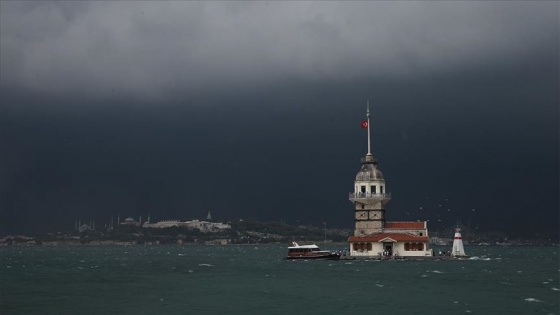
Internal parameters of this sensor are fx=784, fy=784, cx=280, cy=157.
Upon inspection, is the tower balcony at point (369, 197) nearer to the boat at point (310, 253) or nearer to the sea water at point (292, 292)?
the boat at point (310, 253)

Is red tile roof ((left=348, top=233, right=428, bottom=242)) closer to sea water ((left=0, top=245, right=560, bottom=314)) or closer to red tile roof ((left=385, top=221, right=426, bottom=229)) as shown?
red tile roof ((left=385, top=221, right=426, bottom=229))

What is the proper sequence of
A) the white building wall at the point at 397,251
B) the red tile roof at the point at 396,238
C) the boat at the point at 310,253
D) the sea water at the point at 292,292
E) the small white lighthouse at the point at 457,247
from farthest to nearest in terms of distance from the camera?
the boat at the point at 310,253 < the small white lighthouse at the point at 457,247 < the white building wall at the point at 397,251 < the red tile roof at the point at 396,238 < the sea water at the point at 292,292

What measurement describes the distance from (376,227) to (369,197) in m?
4.91

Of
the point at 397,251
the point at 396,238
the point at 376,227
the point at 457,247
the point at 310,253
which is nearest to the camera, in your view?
the point at 396,238

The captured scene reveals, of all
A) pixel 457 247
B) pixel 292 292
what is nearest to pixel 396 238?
pixel 457 247

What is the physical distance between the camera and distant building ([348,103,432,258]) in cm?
12131

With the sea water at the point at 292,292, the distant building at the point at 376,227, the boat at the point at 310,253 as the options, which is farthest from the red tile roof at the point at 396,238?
the sea water at the point at 292,292

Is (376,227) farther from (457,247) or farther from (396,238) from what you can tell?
(457,247)

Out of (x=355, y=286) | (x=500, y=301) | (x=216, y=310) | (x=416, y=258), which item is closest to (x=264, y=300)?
(x=216, y=310)

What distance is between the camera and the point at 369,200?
4897 inches

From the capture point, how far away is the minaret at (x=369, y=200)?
408 feet

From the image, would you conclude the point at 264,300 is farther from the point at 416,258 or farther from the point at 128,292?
the point at 416,258

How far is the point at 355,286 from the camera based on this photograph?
80688 millimetres

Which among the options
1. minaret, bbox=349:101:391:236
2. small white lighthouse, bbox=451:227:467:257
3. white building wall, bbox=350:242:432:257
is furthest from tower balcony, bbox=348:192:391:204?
small white lighthouse, bbox=451:227:467:257
